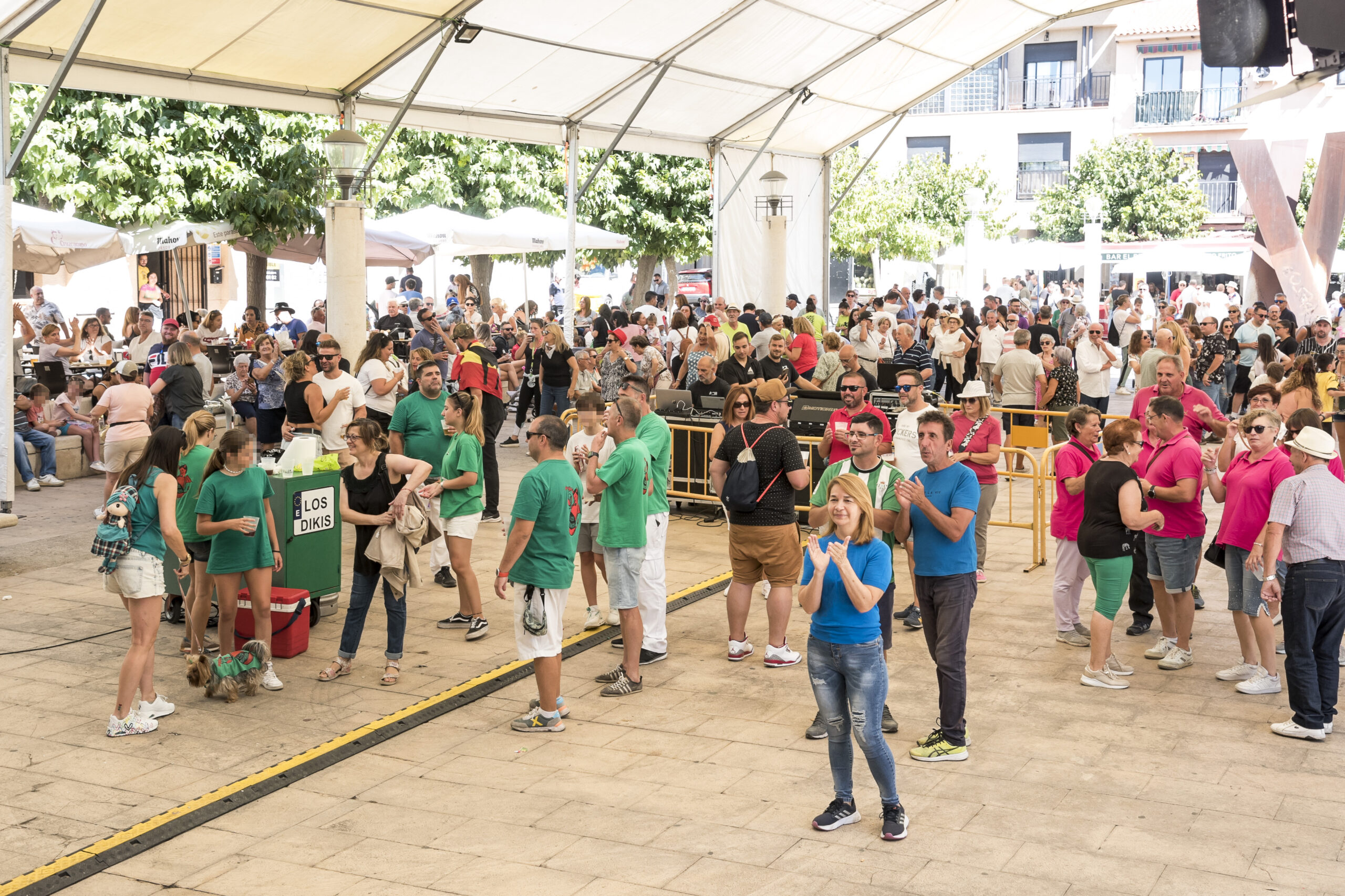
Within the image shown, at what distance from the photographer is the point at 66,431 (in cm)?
1481

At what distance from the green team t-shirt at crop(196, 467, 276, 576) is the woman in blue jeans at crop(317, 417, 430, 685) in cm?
48

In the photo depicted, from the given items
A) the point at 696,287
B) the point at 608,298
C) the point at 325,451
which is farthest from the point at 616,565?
the point at 696,287

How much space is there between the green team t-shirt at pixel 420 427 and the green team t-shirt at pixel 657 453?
183 centimetres

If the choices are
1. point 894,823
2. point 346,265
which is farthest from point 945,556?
point 346,265

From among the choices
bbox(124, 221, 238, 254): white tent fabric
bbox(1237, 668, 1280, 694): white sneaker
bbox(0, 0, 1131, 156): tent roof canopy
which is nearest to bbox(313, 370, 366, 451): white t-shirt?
bbox(0, 0, 1131, 156): tent roof canopy

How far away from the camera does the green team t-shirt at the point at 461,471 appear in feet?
28.0

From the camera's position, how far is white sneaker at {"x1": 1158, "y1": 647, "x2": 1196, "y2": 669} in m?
8.08

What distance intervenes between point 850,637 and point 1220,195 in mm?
47556

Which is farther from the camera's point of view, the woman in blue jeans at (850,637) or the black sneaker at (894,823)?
the black sneaker at (894,823)

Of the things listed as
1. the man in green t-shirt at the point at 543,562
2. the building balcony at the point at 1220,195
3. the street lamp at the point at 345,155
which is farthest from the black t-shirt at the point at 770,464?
the building balcony at the point at 1220,195

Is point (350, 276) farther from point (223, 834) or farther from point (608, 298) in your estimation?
point (608, 298)

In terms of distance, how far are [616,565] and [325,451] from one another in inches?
150

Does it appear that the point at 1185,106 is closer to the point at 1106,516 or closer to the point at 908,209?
the point at 908,209

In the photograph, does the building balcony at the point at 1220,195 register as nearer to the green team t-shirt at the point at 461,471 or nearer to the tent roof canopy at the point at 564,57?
the tent roof canopy at the point at 564,57
